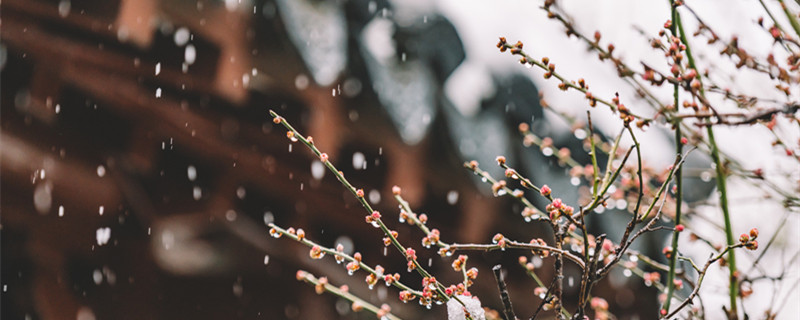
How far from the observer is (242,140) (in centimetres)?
265

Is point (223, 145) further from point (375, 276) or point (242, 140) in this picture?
point (375, 276)

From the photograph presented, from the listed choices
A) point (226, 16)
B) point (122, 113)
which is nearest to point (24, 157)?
point (122, 113)

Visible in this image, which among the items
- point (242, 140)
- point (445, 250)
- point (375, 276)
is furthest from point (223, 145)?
point (445, 250)

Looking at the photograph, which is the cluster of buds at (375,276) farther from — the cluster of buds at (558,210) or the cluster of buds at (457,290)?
the cluster of buds at (558,210)

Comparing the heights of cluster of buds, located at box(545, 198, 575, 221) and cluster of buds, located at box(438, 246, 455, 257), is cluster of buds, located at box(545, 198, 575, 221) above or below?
above

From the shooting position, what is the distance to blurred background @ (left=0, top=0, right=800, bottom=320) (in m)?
2.39

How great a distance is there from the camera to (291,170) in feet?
9.07

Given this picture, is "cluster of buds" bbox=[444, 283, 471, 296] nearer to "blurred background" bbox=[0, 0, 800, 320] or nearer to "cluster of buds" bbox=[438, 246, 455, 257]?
"cluster of buds" bbox=[438, 246, 455, 257]

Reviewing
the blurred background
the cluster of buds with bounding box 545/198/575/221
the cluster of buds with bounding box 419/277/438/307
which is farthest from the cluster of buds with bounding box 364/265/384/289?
the blurred background

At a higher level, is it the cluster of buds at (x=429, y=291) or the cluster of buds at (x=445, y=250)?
the cluster of buds at (x=445, y=250)

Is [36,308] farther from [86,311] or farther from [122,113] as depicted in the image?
[122,113]

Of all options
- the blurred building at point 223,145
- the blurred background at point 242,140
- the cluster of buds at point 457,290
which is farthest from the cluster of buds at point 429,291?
the blurred building at point 223,145

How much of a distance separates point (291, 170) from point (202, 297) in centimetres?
98

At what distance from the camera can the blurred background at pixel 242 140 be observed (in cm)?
239
